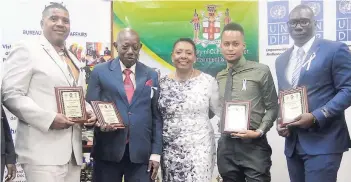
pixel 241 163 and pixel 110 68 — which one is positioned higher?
pixel 110 68

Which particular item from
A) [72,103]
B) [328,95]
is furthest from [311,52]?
[72,103]

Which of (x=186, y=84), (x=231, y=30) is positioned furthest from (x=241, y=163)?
(x=231, y=30)

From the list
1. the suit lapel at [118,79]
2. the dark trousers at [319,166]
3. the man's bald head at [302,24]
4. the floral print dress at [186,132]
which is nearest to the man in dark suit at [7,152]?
the suit lapel at [118,79]

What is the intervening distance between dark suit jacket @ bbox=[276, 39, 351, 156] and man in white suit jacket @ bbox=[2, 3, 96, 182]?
1728mm

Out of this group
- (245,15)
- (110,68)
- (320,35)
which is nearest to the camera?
(110,68)

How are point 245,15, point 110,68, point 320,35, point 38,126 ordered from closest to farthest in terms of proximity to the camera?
1. point 38,126
2. point 110,68
3. point 320,35
4. point 245,15

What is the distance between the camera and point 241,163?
142 inches

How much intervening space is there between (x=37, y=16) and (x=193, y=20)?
1717mm

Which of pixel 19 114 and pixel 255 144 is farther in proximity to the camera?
pixel 255 144

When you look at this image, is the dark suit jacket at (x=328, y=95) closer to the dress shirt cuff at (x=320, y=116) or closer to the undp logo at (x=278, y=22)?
the dress shirt cuff at (x=320, y=116)

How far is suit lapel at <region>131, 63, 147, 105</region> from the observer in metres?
3.55

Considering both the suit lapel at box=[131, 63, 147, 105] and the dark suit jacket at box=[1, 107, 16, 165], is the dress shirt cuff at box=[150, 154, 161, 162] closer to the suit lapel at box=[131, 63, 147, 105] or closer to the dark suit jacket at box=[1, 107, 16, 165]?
the suit lapel at box=[131, 63, 147, 105]

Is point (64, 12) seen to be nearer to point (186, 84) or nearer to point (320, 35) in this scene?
point (186, 84)

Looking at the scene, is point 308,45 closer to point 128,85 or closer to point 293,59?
point 293,59
